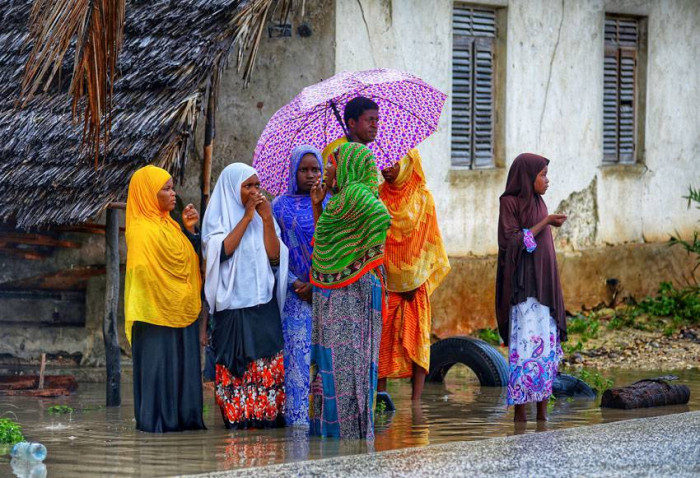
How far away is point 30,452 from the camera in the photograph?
7.52 meters

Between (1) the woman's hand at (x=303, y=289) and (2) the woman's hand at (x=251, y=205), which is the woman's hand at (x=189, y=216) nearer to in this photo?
(2) the woman's hand at (x=251, y=205)

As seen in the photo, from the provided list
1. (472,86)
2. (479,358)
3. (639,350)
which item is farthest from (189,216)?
(639,350)

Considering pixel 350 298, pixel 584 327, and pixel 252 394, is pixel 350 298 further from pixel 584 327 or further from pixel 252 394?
pixel 584 327

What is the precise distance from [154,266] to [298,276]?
944mm

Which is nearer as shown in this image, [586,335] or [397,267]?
[397,267]

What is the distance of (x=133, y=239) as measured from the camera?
8953mm

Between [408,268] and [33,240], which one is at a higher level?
[33,240]

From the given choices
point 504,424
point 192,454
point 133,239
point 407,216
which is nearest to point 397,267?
point 407,216

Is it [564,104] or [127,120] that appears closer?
[127,120]

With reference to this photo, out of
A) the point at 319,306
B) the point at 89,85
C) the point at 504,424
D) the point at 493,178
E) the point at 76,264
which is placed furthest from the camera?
the point at 493,178

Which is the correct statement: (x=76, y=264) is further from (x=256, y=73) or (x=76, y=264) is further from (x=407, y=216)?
(x=407, y=216)

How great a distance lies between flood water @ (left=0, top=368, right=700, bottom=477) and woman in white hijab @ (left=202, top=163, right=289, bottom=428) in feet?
0.71

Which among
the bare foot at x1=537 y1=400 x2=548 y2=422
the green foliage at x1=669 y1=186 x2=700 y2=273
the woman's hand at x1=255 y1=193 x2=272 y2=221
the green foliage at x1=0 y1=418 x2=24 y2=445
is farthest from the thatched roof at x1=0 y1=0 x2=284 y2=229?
the green foliage at x1=669 y1=186 x2=700 y2=273

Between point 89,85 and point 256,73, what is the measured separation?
4801mm
